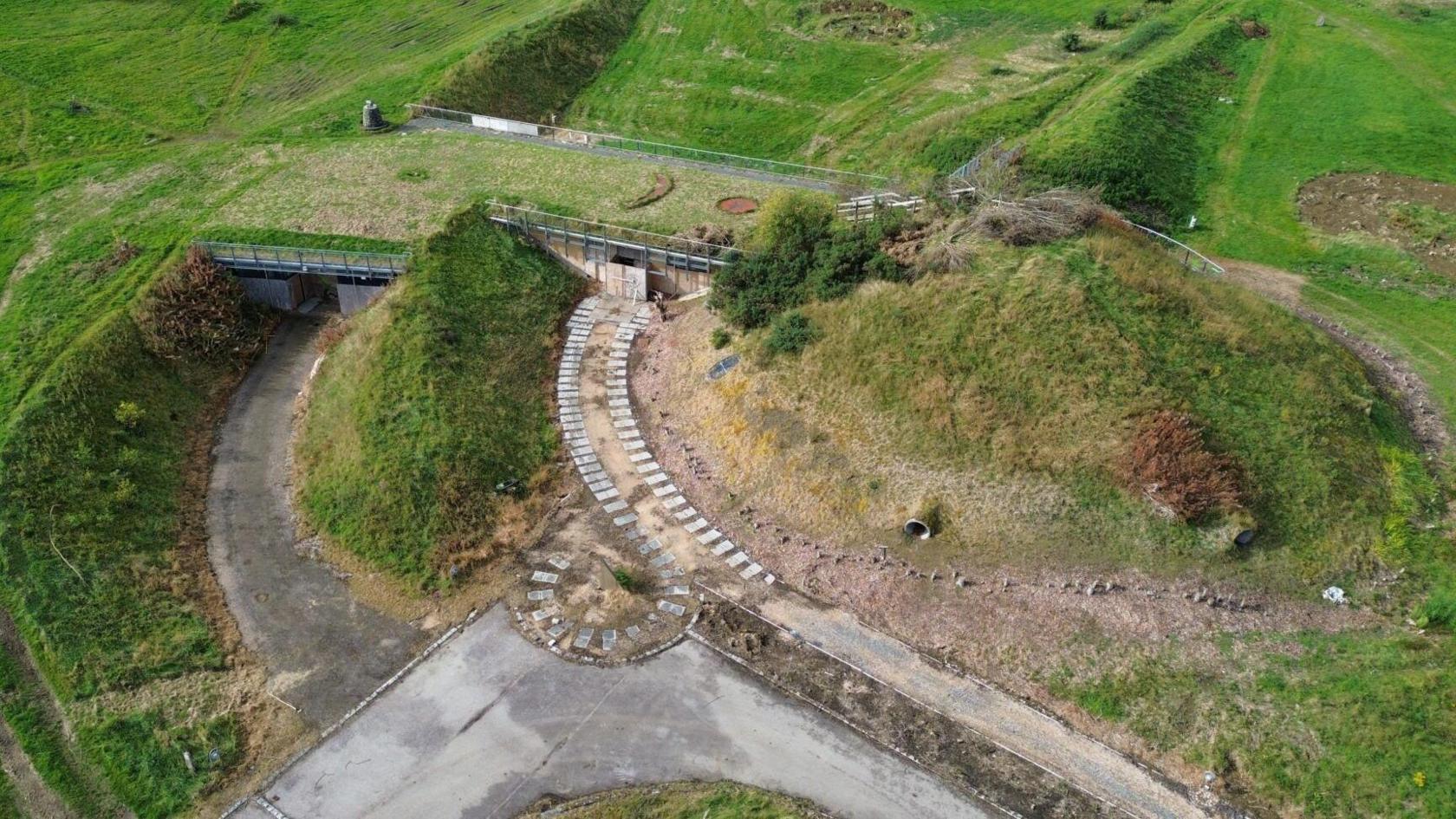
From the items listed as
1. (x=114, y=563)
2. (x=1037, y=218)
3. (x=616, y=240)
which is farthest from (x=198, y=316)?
(x=1037, y=218)

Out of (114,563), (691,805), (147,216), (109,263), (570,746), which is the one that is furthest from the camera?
(147,216)

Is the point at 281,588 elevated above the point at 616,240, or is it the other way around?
the point at 616,240

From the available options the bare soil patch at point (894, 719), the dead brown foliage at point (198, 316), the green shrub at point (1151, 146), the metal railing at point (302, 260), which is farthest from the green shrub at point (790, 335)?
the dead brown foliage at point (198, 316)

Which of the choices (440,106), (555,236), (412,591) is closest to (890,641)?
(412,591)

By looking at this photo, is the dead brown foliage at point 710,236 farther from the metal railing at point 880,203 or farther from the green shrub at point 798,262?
the metal railing at point 880,203

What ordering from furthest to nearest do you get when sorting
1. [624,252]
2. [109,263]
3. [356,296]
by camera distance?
[624,252] → [356,296] → [109,263]

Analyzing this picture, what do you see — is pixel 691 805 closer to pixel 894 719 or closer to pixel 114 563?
pixel 894 719

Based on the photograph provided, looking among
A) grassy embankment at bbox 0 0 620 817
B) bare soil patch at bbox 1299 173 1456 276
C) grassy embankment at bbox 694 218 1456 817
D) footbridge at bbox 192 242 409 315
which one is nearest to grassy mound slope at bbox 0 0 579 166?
grassy embankment at bbox 0 0 620 817
